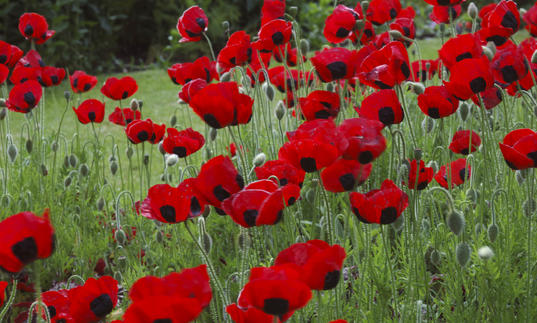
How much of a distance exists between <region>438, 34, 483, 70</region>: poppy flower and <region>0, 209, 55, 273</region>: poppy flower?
1.08m

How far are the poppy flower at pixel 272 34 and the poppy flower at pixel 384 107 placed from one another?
65 cm

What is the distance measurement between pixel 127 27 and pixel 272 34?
6.73m

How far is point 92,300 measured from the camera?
3.43 feet

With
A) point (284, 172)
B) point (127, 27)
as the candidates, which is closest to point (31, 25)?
point (284, 172)

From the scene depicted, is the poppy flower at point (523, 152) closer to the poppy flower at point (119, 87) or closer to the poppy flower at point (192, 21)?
the poppy flower at point (192, 21)

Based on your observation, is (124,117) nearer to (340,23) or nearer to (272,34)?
(272,34)

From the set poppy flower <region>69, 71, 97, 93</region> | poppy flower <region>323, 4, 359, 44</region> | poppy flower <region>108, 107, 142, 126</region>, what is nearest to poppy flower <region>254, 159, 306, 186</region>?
poppy flower <region>323, 4, 359, 44</region>

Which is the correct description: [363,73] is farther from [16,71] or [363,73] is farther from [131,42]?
[131,42]

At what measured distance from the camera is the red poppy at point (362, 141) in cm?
108

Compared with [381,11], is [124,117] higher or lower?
lower

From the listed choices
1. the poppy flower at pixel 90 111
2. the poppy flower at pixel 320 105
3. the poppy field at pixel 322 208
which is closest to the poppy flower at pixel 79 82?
the poppy field at pixel 322 208

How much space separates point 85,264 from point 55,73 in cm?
90

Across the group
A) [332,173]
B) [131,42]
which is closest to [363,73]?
[332,173]

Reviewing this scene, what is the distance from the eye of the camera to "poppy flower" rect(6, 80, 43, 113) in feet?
6.92
